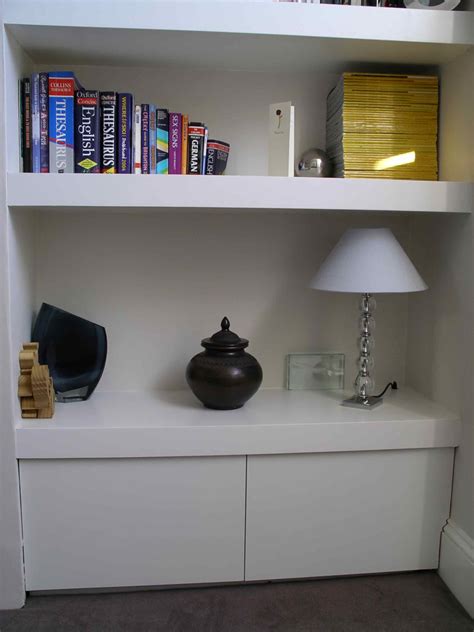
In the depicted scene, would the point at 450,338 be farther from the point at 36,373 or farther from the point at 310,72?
the point at 36,373

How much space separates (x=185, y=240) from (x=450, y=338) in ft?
2.90

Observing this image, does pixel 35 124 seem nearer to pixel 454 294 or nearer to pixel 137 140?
pixel 137 140

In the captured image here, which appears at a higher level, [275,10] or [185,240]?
[275,10]

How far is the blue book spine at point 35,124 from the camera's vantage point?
164cm

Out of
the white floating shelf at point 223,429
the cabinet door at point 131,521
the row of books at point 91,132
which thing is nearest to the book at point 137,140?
the row of books at point 91,132

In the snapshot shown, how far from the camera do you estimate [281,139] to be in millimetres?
1709

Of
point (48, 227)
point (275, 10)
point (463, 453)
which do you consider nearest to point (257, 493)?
point (463, 453)

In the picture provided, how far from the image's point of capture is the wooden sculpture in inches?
63.7

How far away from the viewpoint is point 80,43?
1651 mm

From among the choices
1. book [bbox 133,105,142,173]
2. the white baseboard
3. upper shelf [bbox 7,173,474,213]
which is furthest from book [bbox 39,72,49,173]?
the white baseboard

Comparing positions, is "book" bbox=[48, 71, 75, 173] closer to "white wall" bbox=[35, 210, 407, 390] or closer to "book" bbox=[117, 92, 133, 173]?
"book" bbox=[117, 92, 133, 173]

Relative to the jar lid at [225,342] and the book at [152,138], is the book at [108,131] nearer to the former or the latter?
the book at [152,138]

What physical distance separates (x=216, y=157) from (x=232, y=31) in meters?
0.36

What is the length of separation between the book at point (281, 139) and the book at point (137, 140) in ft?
1.21
